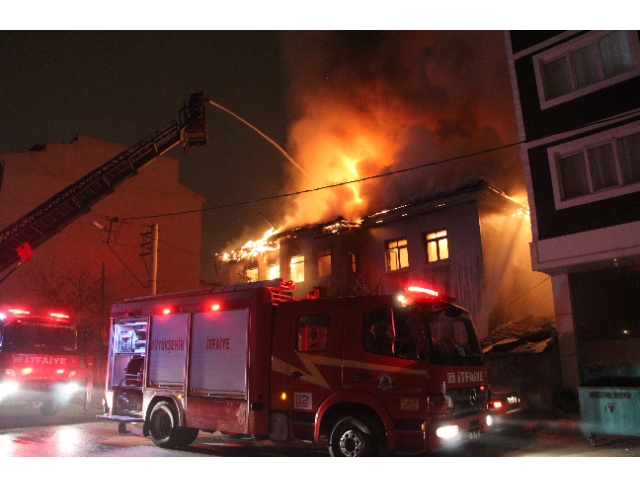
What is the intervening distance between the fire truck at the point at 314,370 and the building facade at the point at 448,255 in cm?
1001

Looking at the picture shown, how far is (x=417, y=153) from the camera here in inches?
816

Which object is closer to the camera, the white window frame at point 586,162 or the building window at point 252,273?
the white window frame at point 586,162

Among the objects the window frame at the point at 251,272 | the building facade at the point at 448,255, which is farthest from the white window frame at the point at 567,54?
the window frame at the point at 251,272

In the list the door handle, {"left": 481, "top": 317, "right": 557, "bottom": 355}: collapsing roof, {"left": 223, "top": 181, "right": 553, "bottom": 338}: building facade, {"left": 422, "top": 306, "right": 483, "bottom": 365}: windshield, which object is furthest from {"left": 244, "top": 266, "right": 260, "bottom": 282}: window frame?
the door handle

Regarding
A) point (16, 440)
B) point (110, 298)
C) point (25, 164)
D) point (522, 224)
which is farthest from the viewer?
point (110, 298)

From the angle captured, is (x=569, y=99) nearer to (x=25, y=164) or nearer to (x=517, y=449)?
(x=517, y=449)

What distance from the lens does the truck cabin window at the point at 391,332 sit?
20.9ft

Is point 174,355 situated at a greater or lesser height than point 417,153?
lesser

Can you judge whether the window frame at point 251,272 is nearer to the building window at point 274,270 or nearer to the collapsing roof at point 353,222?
the collapsing roof at point 353,222

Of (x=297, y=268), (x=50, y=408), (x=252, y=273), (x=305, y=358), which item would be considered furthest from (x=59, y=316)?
(x=252, y=273)

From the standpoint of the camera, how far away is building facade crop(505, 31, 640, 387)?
449 inches

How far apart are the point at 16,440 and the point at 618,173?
13992 millimetres

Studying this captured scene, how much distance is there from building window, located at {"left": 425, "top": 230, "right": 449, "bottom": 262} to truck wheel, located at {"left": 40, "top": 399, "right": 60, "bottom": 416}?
42.7ft

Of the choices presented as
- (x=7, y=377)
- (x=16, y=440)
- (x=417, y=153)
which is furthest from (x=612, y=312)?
(x=7, y=377)
